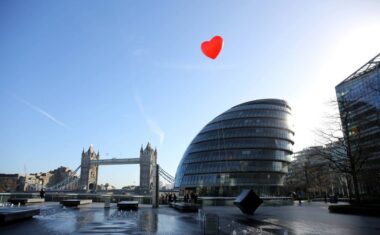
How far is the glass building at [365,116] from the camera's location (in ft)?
117

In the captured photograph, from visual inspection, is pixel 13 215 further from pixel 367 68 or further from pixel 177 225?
pixel 367 68

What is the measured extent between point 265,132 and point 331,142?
132 ft

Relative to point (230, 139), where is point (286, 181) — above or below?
below

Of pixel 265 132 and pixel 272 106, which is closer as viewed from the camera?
pixel 265 132

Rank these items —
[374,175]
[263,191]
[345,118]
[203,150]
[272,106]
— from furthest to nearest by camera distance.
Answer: [272,106]
[203,150]
[263,191]
[374,175]
[345,118]

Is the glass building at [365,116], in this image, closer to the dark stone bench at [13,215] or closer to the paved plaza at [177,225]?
the paved plaza at [177,225]

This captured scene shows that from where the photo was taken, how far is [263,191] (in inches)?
2847

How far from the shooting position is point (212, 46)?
1673cm

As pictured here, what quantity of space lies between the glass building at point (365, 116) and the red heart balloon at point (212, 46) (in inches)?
774

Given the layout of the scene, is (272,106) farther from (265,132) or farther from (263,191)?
(263,191)

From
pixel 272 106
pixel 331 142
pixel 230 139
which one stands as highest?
pixel 272 106

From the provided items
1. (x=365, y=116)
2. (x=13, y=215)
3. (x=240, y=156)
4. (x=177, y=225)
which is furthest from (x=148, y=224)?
(x=240, y=156)

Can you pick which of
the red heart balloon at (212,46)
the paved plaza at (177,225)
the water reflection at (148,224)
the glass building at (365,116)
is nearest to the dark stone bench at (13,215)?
the paved plaza at (177,225)

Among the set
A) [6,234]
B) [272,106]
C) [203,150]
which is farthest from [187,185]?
[6,234]
